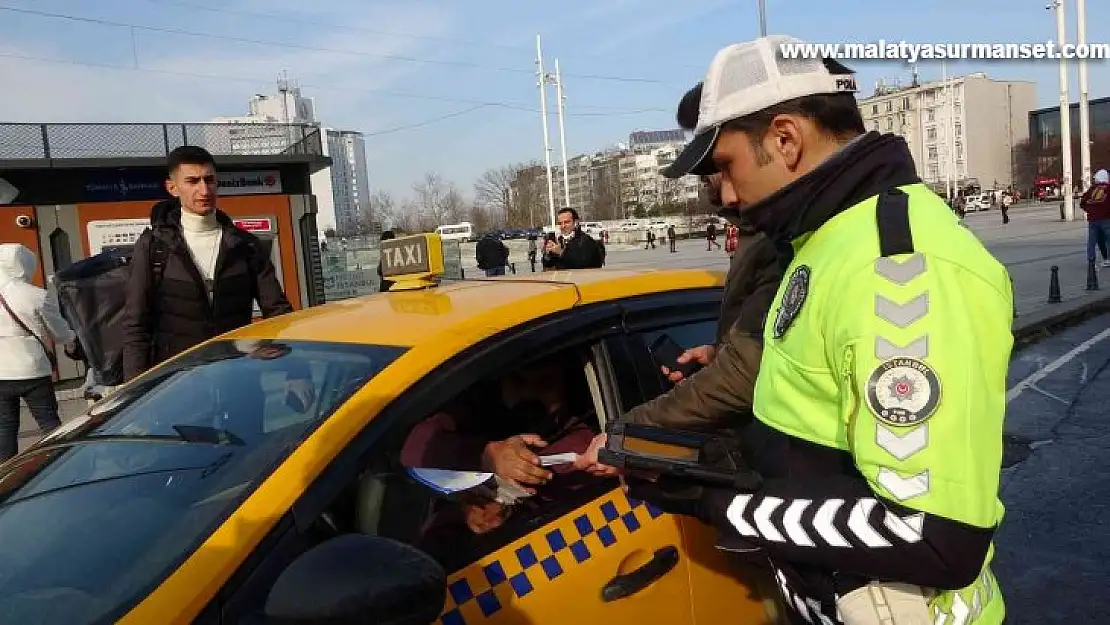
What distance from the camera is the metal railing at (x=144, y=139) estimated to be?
11672 millimetres

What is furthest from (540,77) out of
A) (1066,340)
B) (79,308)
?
(79,308)

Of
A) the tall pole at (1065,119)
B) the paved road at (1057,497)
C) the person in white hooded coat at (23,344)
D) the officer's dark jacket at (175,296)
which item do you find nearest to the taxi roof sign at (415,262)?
the officer's dark jacket at (175,296)

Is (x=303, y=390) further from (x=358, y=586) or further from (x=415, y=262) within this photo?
(x=415, y=262)

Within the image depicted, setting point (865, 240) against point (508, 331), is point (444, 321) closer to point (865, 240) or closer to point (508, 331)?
point (508, 331)

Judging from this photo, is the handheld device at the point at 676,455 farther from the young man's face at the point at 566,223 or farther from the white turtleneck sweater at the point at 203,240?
the young man's face at the point at 566,223

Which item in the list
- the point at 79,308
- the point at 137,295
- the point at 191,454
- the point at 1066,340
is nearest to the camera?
the point at 191,454

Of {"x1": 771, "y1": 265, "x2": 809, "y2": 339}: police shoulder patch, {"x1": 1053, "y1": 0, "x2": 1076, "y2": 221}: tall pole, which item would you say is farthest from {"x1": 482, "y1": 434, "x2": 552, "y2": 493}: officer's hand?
{"x1": 1053, "y1": 0, "x2": 1076, "y2": 221}: tall pole

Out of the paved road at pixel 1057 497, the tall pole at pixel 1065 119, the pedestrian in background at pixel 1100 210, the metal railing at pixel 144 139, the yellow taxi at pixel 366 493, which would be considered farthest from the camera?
the tall pole at pixel 1065 119

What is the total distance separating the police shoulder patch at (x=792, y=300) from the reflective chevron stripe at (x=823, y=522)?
0.95 feet

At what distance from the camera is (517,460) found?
2223mm

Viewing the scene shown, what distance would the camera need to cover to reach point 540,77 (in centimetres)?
5169

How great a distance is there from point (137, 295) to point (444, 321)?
A: 242 centimetres

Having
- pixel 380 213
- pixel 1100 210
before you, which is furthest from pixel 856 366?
pixel 380 213

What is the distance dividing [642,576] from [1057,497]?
3.81m
